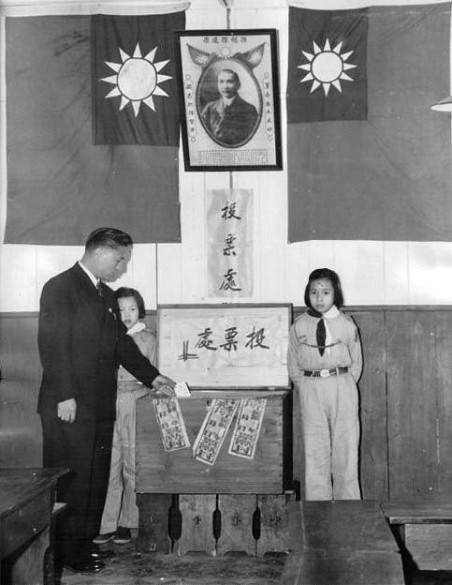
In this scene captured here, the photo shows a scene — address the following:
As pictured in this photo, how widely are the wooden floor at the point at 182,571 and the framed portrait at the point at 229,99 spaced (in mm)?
2625

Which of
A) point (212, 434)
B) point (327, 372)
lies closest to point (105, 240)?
point (212, 434)

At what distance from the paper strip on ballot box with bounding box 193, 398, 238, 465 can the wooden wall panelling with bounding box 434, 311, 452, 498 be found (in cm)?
162

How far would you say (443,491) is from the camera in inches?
188

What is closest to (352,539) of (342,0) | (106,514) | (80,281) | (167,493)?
(167,493)

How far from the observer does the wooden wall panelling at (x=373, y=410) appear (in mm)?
4816

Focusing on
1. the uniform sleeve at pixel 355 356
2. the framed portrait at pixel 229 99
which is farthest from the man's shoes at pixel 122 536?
the framed portrait at pixel 229 99

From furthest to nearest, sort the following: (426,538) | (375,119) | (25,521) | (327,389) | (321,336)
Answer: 1. (375,119)
2. (321,336)
3. (327,389)
4. (426,538)
5. (25,521)

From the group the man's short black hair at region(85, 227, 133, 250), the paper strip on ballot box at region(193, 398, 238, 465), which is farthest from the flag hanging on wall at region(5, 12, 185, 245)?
the paper strip on ballot box at region(193, 398, 238, 465)

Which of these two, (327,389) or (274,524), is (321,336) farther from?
(274,524)

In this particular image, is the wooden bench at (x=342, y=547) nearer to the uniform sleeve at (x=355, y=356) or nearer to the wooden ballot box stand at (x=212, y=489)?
the wooden ballot box stand at (x=212, y=489)

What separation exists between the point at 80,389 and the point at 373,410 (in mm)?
2082

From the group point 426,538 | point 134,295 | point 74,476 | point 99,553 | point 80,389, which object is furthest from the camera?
point 134,295

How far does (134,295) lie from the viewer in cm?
487

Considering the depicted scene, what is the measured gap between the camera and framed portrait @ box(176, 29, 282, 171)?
15.8 feet
